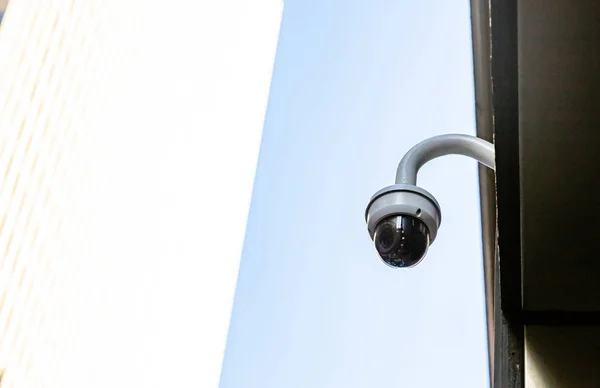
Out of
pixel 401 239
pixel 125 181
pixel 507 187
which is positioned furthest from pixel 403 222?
pixel 125 181

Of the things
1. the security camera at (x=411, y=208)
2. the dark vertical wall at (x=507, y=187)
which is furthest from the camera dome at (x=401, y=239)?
the dark vertical wall at (x=507, y=187)

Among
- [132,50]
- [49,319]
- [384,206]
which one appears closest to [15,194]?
[49,319]

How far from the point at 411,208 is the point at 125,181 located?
1832 cm

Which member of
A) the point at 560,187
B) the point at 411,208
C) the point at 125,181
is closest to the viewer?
the point at 560,187

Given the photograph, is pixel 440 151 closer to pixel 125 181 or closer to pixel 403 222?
pixel 403 222

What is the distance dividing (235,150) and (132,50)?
16.6 feet

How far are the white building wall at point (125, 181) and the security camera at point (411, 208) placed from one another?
535 inches

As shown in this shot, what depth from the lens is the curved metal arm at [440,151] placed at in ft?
3.23

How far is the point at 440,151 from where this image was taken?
103 cm

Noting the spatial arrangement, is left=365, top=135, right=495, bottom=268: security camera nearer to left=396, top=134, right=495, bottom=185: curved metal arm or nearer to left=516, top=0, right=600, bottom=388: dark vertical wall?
left=396, top=134, right=495, bottom=185: curved metal arm

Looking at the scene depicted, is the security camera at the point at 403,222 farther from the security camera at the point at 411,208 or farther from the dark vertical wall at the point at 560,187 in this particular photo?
the dark vertical wall at the point at 560,187

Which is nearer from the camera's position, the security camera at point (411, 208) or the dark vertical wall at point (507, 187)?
the dark vertical wall at point (507, 187)

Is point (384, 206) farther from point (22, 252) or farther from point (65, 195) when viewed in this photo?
point (65, 195)

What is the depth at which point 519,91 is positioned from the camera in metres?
0.72
